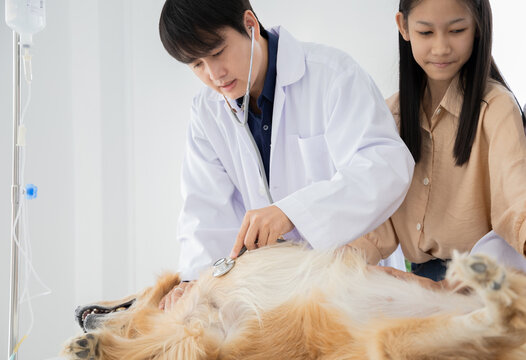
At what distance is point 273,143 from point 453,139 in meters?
0.50

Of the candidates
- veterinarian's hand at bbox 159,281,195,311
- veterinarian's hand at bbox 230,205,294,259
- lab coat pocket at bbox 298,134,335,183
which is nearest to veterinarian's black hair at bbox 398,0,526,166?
lab coat pocket at bbox 298,134,335,183

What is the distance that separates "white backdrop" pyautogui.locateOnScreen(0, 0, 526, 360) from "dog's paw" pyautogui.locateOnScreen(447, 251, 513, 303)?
1.78m

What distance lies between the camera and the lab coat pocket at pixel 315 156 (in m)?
1.51

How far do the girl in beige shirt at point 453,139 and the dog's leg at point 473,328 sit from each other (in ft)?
1.34

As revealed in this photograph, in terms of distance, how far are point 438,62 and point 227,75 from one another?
55 cm

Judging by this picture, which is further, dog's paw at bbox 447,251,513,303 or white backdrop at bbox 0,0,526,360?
white backdrop at bbox 0,0,526,360

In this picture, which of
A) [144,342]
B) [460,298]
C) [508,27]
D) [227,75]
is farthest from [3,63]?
[460,298]

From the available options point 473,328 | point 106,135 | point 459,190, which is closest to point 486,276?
point 473,328

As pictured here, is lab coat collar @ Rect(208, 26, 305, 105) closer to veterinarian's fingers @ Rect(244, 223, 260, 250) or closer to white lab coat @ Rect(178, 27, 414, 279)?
white lab coat @ Rect(178, 27, 414, 279)

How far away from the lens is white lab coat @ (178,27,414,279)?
127 centimetres

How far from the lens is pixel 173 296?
135 cm

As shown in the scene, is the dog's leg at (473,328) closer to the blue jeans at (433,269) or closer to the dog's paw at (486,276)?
the dog's paw at (486,276)

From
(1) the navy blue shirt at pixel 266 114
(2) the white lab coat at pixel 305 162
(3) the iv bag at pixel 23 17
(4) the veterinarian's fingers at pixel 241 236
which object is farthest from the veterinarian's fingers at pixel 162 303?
(3) the iv bag at pixel 23 17

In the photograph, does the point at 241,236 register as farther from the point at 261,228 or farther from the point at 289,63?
the point at 289,63
